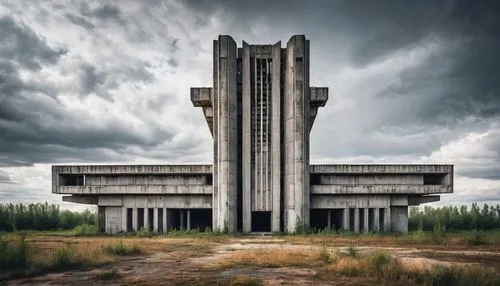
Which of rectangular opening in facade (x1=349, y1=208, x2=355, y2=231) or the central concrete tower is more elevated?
the central concrete tower

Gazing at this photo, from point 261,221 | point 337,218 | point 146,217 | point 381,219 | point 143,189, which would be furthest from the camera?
point 261,221

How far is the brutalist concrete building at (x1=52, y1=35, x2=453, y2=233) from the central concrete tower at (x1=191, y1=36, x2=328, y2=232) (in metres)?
0.10

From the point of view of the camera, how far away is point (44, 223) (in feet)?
161

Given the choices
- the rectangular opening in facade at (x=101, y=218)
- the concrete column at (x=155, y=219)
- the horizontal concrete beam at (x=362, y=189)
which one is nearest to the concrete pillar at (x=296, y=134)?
the horizontal concrete beam at (x=362, y=189)

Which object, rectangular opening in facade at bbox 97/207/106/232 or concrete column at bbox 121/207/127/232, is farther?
rectangular opening in facade at bbox 97/207/106/232

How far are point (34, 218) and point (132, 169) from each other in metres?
21.3

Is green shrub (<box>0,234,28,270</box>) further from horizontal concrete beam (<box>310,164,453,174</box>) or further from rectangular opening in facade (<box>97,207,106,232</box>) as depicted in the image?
horizontal concrete beam (<box>310,164,453,174</box>)

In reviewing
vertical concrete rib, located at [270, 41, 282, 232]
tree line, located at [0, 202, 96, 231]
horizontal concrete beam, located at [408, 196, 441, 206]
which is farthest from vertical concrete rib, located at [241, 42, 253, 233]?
tree line, located at [0, 202, 96, 231]

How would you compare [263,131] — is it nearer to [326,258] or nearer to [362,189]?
[362,189]

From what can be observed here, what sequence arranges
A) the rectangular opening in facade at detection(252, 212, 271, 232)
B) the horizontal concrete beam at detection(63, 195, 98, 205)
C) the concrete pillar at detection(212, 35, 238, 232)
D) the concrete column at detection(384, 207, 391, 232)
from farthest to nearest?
the rectangular opening in facade at detection(252, 212, 271, 232) → the horizontal concrete beam at detection(63, 195, 98, 205) → the concrete column at detection(384, 207, 391, 232) → the concrete pillar at detection(212, 35, 238, 232)

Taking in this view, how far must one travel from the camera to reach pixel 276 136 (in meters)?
35.4

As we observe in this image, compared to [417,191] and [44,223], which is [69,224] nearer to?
[44,223]

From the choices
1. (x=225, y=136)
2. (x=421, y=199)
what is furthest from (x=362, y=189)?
(x=225, y=136)

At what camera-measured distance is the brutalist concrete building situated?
35.0 metres
